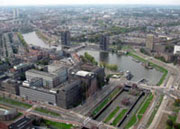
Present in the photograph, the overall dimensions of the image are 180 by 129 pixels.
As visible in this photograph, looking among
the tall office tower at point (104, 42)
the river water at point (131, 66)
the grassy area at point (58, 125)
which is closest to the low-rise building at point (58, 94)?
the grassy area at point (58, 125)

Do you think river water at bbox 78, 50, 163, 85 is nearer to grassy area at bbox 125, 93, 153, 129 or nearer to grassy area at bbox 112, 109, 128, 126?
grassy area at bbox 125, 93, 153, 129

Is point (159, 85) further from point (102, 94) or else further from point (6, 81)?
point (6, 81)

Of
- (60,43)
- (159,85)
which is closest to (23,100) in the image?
(159,85)

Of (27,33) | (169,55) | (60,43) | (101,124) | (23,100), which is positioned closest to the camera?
(101,124)

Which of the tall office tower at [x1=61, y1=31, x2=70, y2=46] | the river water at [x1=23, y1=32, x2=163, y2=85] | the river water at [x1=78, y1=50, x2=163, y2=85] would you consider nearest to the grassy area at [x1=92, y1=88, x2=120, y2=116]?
the river water at [x1=78, y1=50, x2=163, y2=85]

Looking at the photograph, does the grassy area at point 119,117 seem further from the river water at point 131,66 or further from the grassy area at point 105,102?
the river water at point 131,66

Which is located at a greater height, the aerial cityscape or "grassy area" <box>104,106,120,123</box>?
the aerial cityscape

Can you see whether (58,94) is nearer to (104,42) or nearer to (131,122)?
(131,122)

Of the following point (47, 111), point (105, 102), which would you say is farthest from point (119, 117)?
point (47, 111)
